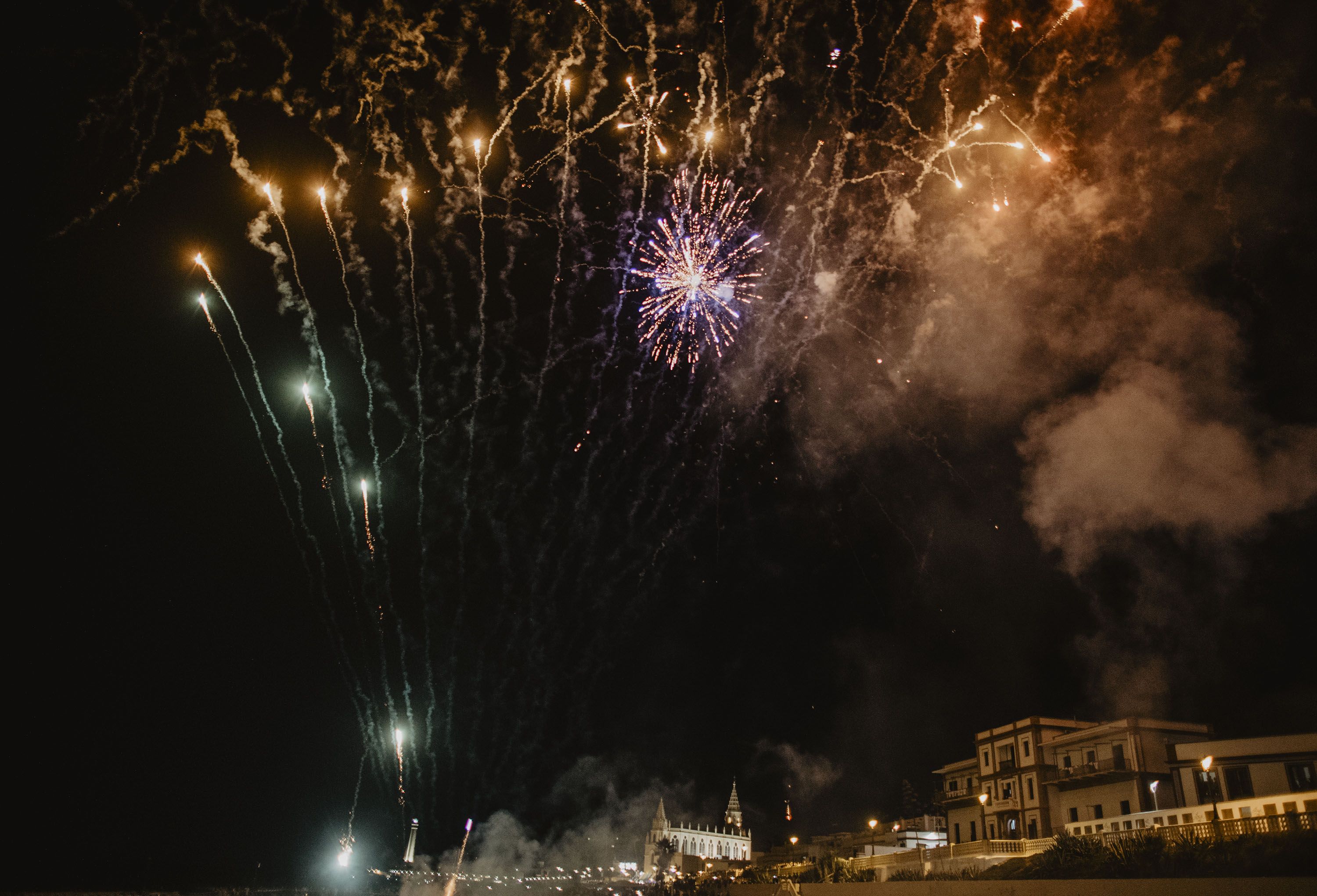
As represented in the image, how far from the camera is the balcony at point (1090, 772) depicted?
26625 mm

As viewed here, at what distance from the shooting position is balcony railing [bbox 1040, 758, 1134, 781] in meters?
26.7

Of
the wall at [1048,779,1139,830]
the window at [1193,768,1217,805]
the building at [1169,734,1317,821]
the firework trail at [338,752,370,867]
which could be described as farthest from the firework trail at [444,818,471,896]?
the building at [1169,734,1317,821]

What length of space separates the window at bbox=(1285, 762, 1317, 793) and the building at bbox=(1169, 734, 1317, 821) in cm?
1

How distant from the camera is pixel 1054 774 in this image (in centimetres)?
3005

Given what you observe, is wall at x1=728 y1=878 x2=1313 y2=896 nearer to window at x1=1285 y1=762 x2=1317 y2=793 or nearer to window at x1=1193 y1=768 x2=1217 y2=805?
window at x1=1193 y1=768 x2=1217 y2=805

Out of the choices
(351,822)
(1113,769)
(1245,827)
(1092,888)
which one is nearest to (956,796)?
(1113,769)

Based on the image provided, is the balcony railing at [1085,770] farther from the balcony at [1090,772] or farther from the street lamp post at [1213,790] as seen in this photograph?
the street lamp post at [1213,790]

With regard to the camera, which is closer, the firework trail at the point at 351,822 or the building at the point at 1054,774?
the building at the point at 1054,774

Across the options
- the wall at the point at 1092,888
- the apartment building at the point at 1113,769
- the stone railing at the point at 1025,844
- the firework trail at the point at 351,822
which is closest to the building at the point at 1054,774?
the apartment building at the point at 1113,769

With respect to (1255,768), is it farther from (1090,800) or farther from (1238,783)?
(1090,800)

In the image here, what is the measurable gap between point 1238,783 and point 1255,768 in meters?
0.79

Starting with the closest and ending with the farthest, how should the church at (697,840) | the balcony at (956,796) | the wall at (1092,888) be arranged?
the wall at (1092,888)
the balcony at (956,796)
the church at (697,840)

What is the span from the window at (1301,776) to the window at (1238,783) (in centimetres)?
98

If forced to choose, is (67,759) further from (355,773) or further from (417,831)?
(417,831)
